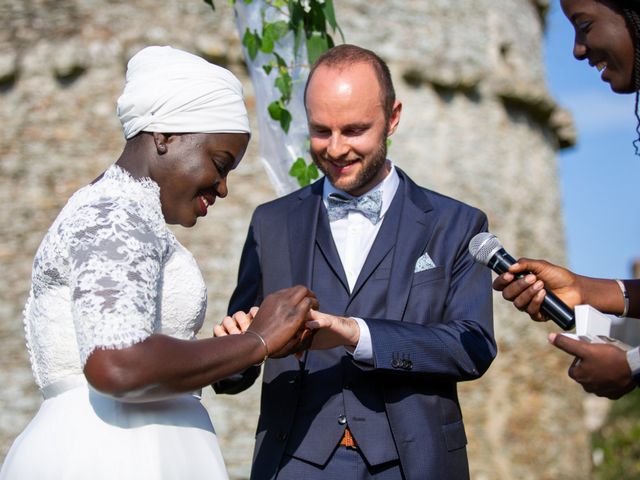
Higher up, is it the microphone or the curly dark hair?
the curly dark hair

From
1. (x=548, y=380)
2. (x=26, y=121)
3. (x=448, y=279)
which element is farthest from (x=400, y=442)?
(x=548, y=380)

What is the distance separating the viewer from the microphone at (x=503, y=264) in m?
2.75

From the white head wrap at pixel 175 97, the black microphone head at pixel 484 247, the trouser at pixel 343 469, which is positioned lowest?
the trouser at pixel 343 469

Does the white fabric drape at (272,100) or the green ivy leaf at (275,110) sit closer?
the green ivy leaf at (275,110)

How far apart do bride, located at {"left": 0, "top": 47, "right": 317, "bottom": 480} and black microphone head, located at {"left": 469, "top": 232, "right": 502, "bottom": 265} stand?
56cm

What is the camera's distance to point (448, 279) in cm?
332

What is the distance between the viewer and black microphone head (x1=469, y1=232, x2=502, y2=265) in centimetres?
293

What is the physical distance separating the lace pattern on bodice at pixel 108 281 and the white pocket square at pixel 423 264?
87 centimetres

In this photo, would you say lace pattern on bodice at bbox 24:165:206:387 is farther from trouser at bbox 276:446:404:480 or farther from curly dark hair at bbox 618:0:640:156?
curly dark hair at bbox 618:0:640:156

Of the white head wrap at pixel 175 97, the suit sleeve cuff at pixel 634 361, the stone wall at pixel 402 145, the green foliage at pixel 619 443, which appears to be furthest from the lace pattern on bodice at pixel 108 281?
the green foliage at pixel 619 443

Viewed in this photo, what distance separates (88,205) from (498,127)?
27.2 ft

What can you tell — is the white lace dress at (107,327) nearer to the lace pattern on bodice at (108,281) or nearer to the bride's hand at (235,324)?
the lace pattern on bodice at (108,281)

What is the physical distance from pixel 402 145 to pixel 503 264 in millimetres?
6632

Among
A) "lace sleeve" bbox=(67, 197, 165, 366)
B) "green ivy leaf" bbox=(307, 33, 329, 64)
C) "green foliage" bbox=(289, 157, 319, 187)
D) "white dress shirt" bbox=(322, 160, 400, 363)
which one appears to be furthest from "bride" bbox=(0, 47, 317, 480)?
"green ivy leaf" bbox=(307, 33, 329, 64)
